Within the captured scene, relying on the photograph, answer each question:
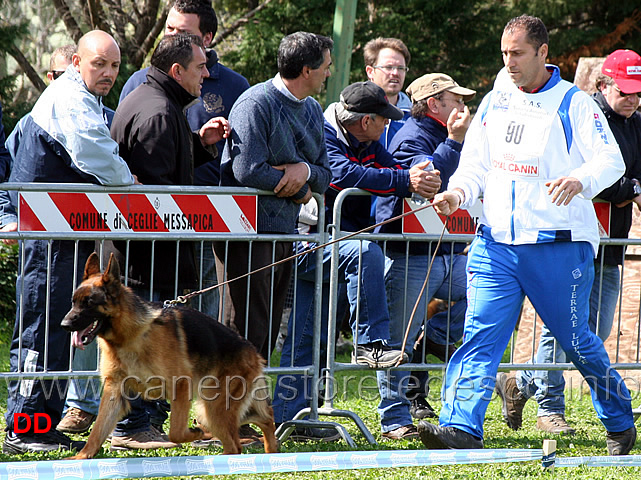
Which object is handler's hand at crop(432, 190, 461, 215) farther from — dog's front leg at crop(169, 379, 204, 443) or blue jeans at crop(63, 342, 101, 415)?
blue jeans at crop(63, 342, 101, 415)

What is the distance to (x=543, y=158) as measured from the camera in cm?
464

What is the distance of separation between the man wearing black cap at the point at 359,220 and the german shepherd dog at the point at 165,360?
0.82 metres

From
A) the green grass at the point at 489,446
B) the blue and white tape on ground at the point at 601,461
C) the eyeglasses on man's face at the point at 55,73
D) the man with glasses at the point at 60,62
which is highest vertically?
the man with glasses at the point at 60,62

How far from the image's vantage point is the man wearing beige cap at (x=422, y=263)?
5.73 m

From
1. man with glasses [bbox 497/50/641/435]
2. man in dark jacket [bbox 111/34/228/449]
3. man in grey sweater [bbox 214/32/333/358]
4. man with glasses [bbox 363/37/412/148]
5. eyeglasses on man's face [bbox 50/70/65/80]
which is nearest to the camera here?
man in dark jacket [bbox 111/34/228/449]

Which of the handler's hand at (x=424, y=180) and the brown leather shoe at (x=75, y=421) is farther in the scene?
the handler's hand at (x=424, y=180)

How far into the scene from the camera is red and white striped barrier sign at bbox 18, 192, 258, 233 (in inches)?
188

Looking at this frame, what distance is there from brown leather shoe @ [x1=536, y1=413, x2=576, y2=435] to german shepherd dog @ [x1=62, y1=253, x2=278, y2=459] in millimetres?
2194

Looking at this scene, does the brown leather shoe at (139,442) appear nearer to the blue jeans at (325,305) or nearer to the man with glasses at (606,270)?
the blue jeans at (325,305)

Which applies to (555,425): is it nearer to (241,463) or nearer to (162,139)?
(241,463)

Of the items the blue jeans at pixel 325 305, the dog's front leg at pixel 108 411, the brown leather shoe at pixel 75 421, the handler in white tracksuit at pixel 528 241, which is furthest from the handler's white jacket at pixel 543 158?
the brown leather shoe at pixel 75 421

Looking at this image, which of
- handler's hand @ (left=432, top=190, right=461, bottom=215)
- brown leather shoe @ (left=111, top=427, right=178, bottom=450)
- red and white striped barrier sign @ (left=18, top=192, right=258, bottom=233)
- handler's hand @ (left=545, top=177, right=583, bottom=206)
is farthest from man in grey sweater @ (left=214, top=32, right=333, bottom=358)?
handler's hand @ (left=545, top=177, right=583, bottom=206)

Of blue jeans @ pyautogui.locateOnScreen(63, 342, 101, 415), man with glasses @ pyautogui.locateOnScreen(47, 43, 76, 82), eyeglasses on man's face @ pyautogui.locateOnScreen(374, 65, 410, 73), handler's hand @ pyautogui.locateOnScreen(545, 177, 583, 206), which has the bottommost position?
blue jeans @ pyautogui.locateOnScreen(63, 342, 101, 415)

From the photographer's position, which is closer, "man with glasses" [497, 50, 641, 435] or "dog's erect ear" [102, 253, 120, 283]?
"dog's erect ear" [102, 253, 120, 283]
